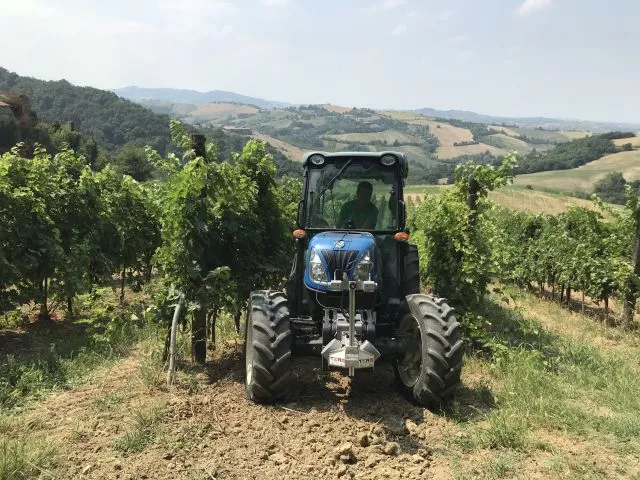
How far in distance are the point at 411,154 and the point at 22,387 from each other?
13954 cm

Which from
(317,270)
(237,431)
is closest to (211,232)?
(317,270)

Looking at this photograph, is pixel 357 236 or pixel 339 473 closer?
pixel 339 473

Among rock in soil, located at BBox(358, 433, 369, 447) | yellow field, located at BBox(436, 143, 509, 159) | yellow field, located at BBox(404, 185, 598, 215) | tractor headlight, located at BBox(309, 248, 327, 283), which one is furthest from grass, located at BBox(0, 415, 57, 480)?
yellow field, located at BBox(436, 143, 509, 159)

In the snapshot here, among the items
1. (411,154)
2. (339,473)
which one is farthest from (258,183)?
(411,154)

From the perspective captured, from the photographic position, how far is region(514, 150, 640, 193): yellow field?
82.9m

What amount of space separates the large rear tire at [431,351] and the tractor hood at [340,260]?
58 centimetres

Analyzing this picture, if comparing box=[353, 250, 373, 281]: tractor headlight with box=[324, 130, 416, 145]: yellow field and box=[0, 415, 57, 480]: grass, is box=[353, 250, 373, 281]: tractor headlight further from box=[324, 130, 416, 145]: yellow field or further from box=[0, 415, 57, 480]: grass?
box=[324, 130, 416, 145]: yellow field

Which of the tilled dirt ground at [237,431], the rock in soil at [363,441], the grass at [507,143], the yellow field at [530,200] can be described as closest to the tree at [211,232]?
the tilled dirt ground at [237,431]

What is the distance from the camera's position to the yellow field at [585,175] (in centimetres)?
8288

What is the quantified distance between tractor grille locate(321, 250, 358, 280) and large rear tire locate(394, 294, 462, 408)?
74 cm

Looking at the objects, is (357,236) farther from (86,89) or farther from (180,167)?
(86,89)

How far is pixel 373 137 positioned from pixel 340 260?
17133 cm

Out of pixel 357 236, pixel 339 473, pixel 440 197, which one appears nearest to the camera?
pixel 339 473

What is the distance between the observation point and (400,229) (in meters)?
5.31
